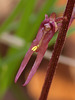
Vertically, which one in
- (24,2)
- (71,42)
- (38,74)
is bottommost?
(38,74)

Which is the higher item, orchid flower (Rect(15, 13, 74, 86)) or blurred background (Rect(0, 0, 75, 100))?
blurred background (Rect(0, 0, 75, 100))

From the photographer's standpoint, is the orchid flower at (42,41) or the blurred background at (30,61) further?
the blurred background at (30,61)

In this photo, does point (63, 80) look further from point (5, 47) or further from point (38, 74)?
point (5, 47)

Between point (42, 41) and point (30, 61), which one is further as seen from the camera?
point (30, 61)

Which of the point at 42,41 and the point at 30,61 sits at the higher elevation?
the point at 30,61

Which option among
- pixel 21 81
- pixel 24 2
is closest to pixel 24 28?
pixel 24 2

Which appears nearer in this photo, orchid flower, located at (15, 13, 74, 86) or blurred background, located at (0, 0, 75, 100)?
orchid flower, located at (15, 13, 74, 86)

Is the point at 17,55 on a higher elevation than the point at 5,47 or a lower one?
lower

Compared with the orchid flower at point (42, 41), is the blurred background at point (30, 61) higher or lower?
higher
